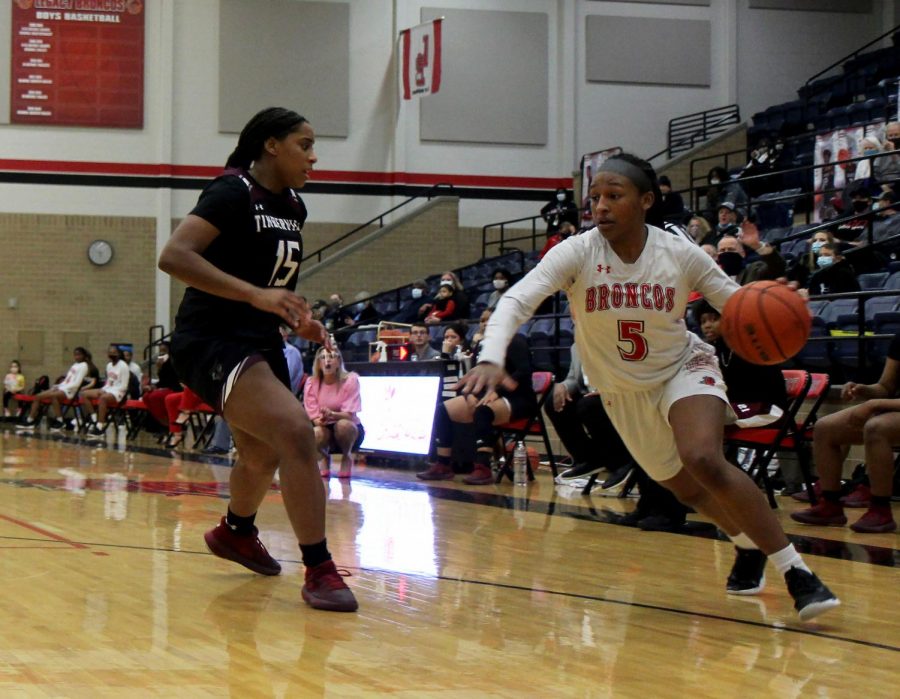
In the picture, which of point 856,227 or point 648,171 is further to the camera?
point 856,227

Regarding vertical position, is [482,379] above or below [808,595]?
above

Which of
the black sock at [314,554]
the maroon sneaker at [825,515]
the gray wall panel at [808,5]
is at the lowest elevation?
the maroon sneaker at [825,515]

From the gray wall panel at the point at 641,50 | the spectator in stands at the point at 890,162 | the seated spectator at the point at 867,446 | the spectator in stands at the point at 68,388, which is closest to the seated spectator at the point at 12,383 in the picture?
the spectator in stands at the point at 68,388

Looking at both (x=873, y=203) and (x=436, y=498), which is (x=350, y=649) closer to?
(x=436, y=498)

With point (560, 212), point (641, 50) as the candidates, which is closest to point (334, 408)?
point (560, 212)

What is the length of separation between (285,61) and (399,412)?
42.8 feet

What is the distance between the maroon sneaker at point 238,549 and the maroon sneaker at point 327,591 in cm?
61

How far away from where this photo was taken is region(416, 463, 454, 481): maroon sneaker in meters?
9.64

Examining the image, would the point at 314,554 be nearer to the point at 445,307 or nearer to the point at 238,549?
the point at 238,549

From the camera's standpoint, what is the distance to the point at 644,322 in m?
4.18

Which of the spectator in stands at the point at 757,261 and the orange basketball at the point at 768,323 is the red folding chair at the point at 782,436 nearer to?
the spectator in stands at the point at 757,261

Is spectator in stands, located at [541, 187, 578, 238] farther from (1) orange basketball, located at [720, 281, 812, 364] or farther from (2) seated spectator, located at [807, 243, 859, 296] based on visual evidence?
(1) orange basketball, located at [720, 281, 812, 364]

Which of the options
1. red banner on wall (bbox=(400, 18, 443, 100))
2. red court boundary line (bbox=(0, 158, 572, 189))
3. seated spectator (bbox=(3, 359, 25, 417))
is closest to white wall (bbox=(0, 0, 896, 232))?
red court boundary line (bbox=(0, 158, 572, 189))

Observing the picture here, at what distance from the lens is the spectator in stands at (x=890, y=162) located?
492 inches
